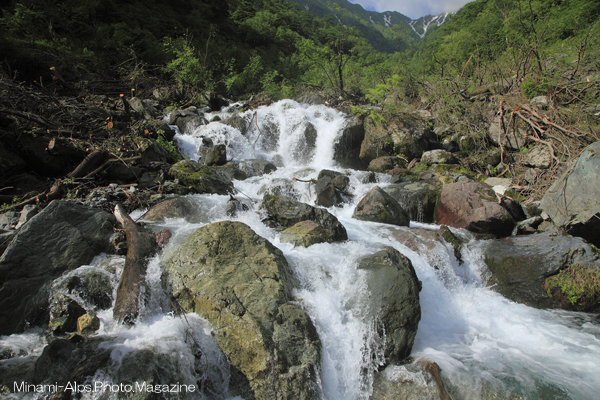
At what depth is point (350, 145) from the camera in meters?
12.2

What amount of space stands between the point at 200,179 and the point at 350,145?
7.05 m

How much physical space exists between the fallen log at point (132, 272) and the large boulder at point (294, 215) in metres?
2.81

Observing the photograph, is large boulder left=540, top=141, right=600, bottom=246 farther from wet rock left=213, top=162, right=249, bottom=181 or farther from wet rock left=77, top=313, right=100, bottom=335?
wet rock left=213, top=162, right=249, bottom=181

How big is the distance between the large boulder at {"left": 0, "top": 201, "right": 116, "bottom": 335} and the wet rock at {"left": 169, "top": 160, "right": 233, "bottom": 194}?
2.82 m

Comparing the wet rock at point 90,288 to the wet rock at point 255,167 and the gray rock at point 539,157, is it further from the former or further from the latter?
the gray rock at point 539,157

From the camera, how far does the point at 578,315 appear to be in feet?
14.9

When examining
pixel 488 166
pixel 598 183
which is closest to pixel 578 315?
pixel 598 183

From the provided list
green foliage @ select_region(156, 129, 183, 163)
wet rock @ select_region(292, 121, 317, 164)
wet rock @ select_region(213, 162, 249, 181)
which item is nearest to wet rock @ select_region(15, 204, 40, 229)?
green foliage @ select_region(156, 129, 183, 163)

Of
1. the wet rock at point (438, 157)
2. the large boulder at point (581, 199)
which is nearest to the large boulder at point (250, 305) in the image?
the large boulder at point (581, 199)

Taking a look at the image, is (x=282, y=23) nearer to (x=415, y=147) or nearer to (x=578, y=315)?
(x=415, y=147)

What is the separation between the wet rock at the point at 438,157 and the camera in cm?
1019

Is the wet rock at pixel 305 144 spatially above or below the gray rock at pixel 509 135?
below

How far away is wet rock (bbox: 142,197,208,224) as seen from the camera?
18.8 feet

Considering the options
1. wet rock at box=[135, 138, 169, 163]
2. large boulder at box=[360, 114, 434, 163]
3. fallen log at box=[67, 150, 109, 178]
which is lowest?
fallen log at box=[67, 150, 109, 178]
